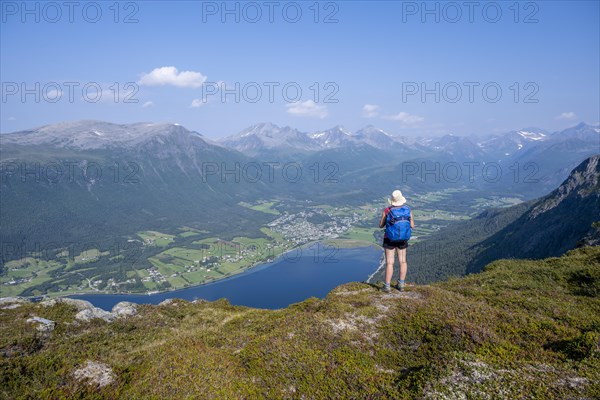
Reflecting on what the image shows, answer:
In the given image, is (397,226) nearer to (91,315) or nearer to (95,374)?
(95,374)

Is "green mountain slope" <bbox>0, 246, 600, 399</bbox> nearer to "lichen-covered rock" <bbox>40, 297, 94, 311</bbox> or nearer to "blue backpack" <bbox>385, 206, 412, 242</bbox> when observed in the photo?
"blue backpack" <bbox>385, 206, 412, 242</bbox>

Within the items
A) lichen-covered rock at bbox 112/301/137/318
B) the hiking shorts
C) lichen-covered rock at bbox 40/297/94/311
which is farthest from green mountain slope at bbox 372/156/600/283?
lichen-covered rock at bbox 40/297/94/311

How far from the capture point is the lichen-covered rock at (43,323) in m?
20.2

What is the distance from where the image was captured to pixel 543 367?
1040cm

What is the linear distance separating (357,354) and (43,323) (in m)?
20.3

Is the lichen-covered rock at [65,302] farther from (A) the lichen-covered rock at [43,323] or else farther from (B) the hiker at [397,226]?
(B) the hiker at [397,226]

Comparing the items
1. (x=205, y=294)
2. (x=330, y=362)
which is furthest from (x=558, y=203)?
(x=330, y=362)

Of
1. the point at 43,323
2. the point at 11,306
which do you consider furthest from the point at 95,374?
the point at 11,306

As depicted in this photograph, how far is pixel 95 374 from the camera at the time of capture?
11.4m

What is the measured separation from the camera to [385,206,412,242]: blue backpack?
17.7m

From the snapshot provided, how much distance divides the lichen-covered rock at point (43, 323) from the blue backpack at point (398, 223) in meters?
21.3

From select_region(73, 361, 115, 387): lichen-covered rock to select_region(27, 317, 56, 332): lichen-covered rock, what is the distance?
37.2 feet

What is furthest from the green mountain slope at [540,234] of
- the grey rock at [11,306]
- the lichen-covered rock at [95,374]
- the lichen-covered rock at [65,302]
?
the lichen-covered rock at [95,374]

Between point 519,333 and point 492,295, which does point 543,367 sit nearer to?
point 519,333
